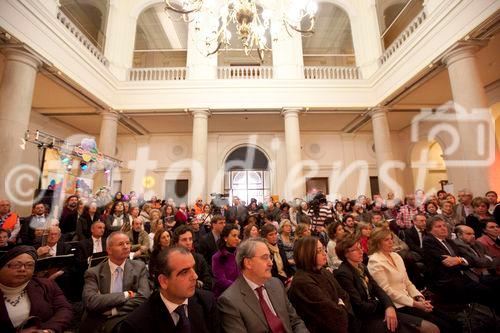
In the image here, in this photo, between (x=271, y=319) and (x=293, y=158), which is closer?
(x=271, y=319)

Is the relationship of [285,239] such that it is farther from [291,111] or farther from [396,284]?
[291,111]

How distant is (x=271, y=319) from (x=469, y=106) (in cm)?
657

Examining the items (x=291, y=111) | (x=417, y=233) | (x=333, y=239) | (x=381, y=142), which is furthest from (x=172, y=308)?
(x=381, y=142)

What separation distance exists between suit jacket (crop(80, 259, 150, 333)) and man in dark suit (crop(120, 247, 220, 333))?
0.88 metres

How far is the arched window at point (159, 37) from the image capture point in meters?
11.3

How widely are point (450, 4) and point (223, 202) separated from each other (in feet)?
25.7

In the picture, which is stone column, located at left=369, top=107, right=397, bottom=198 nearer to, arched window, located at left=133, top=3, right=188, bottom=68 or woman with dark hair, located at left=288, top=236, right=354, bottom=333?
woman with dark hair, located at left=288, top=236, right=354, bottom=333

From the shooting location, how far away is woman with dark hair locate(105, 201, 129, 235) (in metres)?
4.38

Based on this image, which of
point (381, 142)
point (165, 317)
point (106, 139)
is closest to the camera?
point (165, 317)

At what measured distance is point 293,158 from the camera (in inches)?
364

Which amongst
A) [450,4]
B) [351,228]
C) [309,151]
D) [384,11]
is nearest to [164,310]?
[351,228]

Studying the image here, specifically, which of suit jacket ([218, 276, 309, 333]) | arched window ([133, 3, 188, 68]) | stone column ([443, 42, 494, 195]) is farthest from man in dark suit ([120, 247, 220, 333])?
arched window ([133, 3, 188, 68])

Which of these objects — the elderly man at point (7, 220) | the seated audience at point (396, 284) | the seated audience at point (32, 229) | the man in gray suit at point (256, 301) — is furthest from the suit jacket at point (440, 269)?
the elderly man at point (7, 220)

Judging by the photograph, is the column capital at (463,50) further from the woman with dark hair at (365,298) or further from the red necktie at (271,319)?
the red necktie at (271,319)
